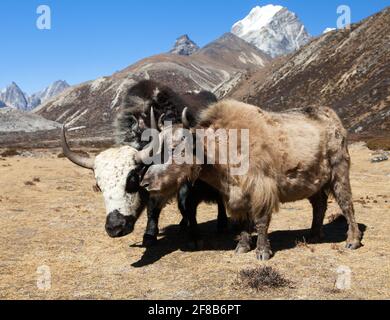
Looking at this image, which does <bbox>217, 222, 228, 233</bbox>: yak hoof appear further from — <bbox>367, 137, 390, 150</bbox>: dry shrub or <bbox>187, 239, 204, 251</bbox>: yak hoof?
<bbox>367, 137, 390, 150</bbox>: dry shrub

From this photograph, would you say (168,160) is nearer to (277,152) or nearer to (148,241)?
(277,152)

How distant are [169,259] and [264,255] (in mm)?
1771

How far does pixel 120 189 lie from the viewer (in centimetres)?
696

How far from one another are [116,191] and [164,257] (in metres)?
1.96

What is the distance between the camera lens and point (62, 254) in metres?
8.56

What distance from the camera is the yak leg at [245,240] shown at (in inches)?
322

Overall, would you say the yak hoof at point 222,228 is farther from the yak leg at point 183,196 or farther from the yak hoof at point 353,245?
the yak hoof at point 353,245

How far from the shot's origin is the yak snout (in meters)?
6.73

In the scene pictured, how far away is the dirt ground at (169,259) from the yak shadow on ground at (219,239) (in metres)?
0.02

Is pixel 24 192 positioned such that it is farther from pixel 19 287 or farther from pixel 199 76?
pixel 199 76

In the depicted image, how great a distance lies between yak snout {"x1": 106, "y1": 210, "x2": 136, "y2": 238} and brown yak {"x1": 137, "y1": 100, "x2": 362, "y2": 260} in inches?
25.7

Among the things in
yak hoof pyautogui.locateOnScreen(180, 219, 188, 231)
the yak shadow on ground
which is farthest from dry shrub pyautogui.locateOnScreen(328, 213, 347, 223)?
yak hoof pyautogui.locateOnScreen(180, 219, 188, 231)

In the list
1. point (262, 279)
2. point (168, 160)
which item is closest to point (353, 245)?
point (262, 279)
